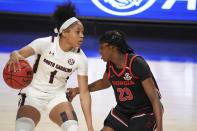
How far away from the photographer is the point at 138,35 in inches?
451

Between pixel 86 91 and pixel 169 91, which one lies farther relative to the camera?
pixel 169 91

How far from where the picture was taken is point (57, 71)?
393 centimetres

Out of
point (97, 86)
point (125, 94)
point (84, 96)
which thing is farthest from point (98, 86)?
point (125, 94)

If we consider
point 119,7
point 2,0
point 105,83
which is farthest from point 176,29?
point 105,83

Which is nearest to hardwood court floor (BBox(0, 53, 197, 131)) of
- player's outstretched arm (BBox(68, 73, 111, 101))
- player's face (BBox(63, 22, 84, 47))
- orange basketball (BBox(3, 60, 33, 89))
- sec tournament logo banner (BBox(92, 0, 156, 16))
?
player's outstretched arm (BBox(68, 73, 111, 101))

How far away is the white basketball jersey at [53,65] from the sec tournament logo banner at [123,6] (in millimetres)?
6406

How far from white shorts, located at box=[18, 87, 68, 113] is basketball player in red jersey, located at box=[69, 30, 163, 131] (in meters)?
0.49

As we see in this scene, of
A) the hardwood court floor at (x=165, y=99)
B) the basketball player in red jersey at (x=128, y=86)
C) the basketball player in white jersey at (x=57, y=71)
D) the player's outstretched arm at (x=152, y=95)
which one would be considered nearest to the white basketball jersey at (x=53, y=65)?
the basketball player in white jersey at (x=57, y=71)

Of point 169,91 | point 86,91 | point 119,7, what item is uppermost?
point 119,7

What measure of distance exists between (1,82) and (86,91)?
3181 mm

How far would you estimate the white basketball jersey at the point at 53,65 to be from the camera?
3.94m

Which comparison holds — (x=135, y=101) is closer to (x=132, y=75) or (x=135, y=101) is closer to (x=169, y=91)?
(x=132, y=75)

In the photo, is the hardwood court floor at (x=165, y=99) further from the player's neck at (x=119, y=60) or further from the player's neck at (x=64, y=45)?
the player's neck at (x=119, y=60)

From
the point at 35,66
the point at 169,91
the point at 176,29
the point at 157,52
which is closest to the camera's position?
the point at 35,66
